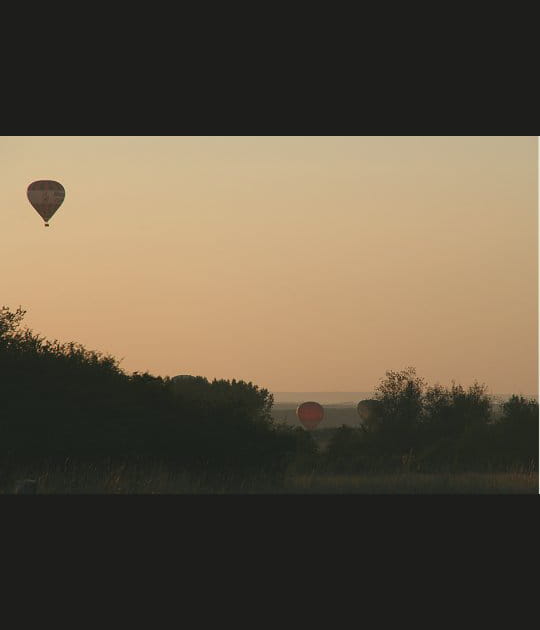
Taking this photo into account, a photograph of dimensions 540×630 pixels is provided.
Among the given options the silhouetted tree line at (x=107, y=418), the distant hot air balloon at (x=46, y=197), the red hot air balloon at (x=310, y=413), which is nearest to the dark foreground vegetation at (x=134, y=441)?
the silhouetted tree line at (x=107, y=418)

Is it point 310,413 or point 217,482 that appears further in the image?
point 310,413

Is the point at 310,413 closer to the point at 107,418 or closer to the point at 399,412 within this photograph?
the point at 399,412

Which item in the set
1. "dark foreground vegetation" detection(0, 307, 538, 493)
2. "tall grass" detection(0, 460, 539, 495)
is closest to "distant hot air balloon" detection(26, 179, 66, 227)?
"dark foreground vegetation" detection(0, 307, 538, 493)

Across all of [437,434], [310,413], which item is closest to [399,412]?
[437,434]

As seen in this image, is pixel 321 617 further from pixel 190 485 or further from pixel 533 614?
pixel 190 485

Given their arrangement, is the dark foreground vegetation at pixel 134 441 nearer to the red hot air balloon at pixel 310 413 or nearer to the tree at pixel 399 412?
the tree at pixel 399 412

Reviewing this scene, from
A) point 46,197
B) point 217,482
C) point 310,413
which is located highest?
point 46,197
